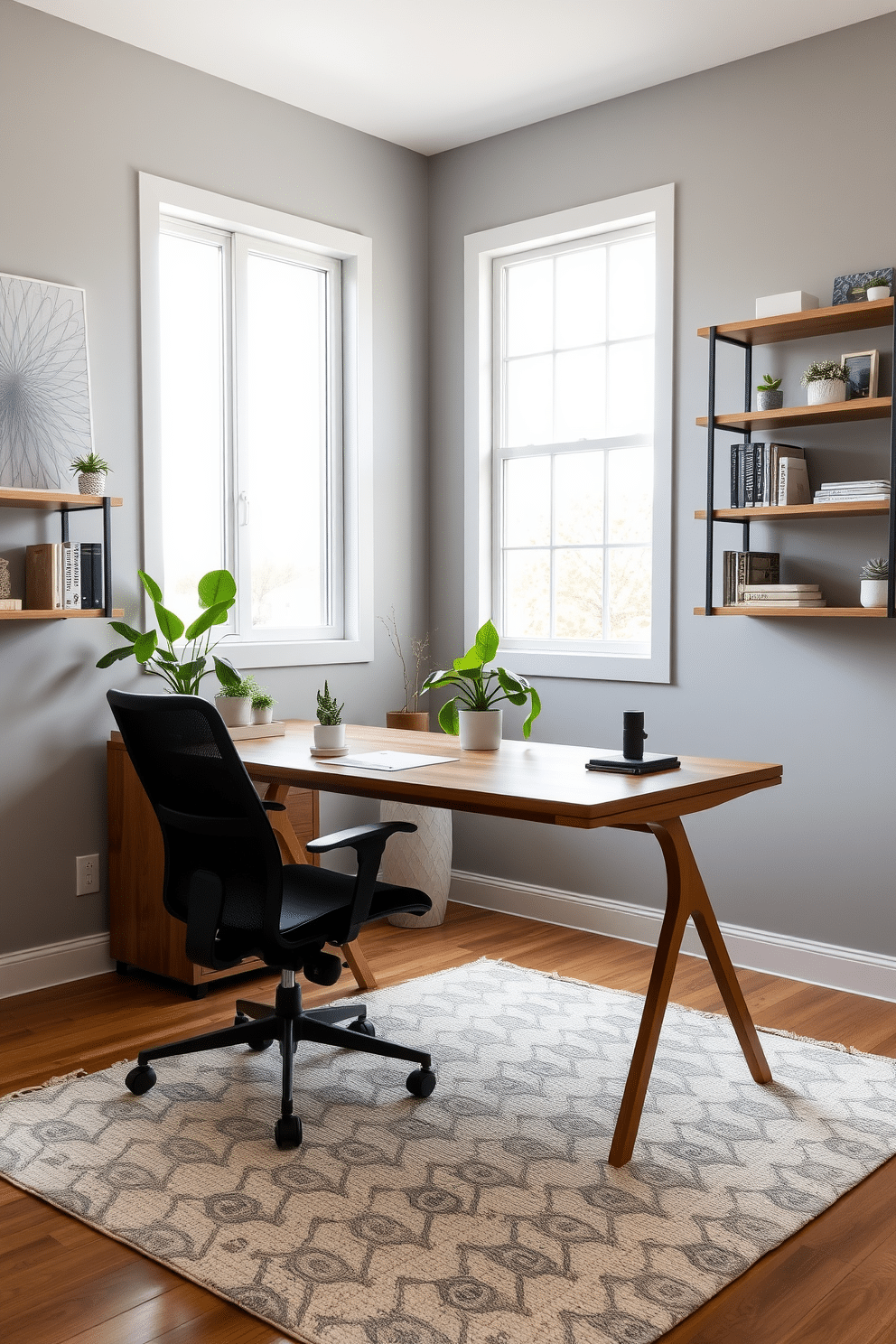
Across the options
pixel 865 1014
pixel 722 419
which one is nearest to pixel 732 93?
pixel 722 419

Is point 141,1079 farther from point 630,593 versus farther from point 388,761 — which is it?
point 630,593

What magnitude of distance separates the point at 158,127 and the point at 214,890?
8.56 feet

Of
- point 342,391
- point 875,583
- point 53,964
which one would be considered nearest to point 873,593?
point 875,583

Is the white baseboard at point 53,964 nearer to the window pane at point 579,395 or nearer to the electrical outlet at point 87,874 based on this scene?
the electrical outlet at point 87,874

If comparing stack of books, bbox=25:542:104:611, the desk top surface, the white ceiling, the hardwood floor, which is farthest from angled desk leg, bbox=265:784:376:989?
the white ceiling

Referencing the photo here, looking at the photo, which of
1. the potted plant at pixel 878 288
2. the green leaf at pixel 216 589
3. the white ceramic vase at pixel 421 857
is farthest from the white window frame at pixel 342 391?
the potted plant at pixel 878 288

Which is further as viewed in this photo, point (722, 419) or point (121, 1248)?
point (722, 419)

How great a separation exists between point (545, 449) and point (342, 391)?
0.81 metres

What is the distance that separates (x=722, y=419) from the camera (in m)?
3.58

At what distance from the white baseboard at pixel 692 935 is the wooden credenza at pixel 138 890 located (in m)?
1.12

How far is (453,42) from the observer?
370 cm

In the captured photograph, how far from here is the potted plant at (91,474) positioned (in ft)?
11.2

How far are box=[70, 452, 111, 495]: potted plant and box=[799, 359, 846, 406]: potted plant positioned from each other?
6.82ft

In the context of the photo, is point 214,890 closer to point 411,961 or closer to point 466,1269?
point 466,1269
